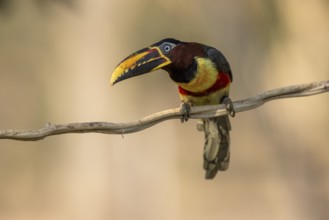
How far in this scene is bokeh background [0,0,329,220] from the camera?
593 centimetres

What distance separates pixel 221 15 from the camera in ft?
19.0

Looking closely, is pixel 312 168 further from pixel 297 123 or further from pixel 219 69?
pixel 219 69

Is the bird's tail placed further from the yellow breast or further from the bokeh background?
the bokeh background

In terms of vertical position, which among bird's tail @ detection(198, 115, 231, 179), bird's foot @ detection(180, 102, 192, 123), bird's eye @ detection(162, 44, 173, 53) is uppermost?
bird's eye @ detection(162, 44, 173, 53)

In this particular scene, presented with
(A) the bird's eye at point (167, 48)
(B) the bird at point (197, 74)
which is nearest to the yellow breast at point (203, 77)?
(B) the bird at point (197, 74)

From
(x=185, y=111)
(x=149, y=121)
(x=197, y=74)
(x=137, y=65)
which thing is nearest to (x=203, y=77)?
(x=197, y=74)

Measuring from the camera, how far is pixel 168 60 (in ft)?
10.8

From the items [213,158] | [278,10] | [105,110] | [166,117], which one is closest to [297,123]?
[278,10]

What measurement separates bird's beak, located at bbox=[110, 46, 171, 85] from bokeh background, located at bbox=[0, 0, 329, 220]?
2.66 metres

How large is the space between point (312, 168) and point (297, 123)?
0.42 meters

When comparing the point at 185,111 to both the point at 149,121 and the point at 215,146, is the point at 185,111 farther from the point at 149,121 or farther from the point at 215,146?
the point at 215,146

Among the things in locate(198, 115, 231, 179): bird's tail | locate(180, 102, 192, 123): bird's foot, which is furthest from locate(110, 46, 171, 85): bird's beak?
locate(198, 115, 231, 179): bird's tail

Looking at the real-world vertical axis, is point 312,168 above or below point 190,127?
below

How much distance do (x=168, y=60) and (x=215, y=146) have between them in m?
0.71
